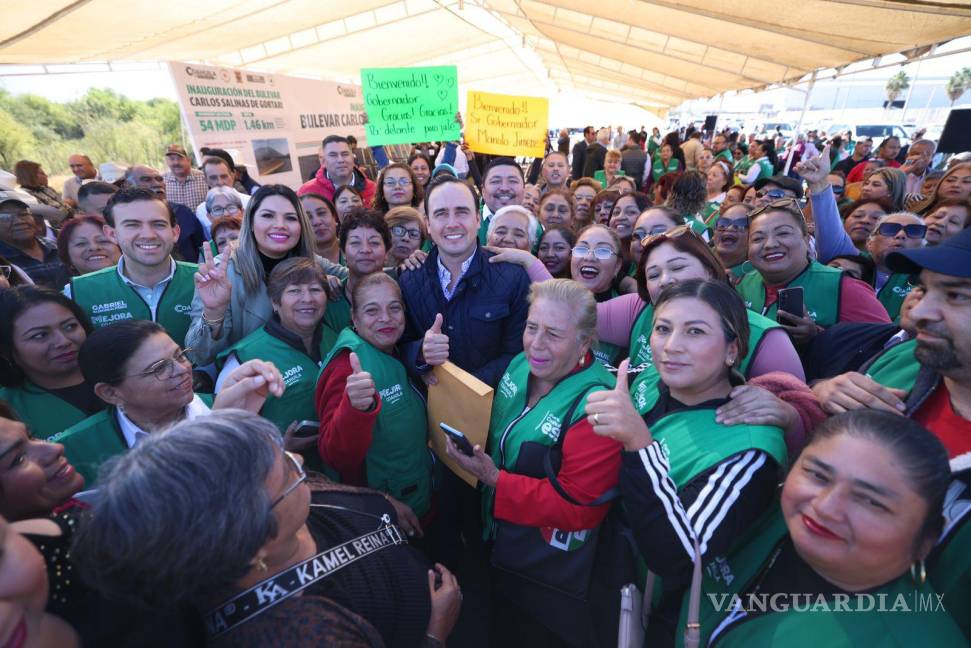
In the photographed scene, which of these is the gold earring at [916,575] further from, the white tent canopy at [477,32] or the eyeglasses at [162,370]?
the white tent canopy at [477,32]

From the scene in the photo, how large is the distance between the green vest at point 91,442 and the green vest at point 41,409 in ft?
0.89

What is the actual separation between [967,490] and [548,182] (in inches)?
234

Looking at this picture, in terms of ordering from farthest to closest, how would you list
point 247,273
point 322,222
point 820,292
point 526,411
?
point 322,222, point 247,273, point 820,292, point 526,411

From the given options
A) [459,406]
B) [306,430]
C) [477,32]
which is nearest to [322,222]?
[306,430]

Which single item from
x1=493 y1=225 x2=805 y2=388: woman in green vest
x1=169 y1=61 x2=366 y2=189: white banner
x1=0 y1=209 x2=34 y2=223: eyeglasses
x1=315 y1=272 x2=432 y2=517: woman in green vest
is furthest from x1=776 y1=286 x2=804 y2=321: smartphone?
x1=169 y1=61 x2=366 y2=189: white banner

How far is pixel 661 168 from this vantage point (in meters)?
10.5

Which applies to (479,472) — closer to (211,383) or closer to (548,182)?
(211,383)

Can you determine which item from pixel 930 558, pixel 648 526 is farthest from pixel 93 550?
pixel 930 558

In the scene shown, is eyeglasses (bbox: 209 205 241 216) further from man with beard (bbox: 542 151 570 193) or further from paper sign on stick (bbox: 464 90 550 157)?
man with beard (bbox: 542 151 570 193)

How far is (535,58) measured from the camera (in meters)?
18.8

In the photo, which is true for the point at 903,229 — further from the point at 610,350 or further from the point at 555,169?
the point at 555,169

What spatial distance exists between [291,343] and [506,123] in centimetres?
449

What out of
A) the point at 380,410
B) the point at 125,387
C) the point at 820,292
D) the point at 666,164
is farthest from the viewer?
the point at 666,164

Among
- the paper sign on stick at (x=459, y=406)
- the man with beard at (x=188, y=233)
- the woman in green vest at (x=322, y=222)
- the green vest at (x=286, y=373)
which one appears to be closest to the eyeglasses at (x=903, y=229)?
the paper sign on stick at (x=459, y=406)
